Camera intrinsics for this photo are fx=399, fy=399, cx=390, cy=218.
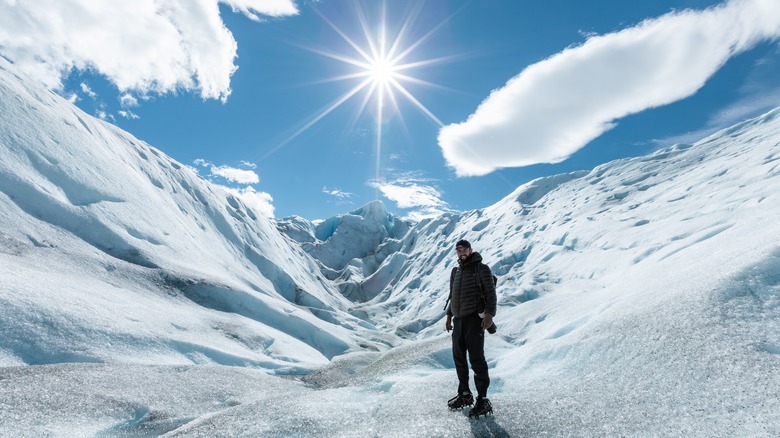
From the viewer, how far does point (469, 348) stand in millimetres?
6516

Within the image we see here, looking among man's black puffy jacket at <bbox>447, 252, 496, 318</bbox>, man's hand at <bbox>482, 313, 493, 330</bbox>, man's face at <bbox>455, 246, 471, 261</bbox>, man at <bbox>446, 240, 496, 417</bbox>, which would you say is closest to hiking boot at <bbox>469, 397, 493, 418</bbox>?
man at <bbox>446, 240, 496, 417</bbox>

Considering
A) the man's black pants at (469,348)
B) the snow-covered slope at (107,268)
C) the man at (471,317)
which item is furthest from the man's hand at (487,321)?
the snow-covered slope at (107,268)

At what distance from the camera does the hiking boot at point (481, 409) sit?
19.2 feet

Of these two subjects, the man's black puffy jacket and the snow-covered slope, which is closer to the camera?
the man's black puffy jacket

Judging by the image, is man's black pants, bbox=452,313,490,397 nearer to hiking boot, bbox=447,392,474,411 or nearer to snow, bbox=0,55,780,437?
hiking boot, bbox=447,392,474,411

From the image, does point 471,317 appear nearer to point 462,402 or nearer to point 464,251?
point 464,251

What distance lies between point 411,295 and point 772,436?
57982 millimetres

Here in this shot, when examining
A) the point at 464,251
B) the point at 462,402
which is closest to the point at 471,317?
the point at 464,251

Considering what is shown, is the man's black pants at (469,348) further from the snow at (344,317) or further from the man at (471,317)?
the snow at (344,317)

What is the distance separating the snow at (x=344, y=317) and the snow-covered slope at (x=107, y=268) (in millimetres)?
98

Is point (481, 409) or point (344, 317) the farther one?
point (344, 317)

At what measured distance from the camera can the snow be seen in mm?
5879

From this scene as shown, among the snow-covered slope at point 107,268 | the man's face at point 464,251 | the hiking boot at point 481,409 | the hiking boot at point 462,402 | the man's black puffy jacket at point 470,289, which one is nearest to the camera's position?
the hiking boot at point 481,409

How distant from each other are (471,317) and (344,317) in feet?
110
